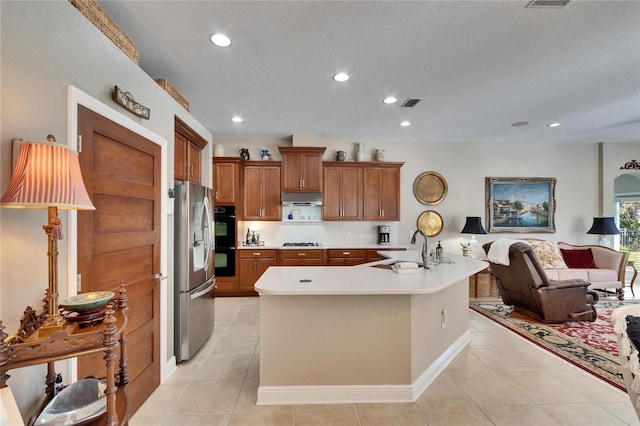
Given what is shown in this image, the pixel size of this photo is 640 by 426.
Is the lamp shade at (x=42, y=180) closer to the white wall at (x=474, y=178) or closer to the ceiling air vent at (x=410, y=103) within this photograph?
the ceiling air vent at (x=410, y=103)

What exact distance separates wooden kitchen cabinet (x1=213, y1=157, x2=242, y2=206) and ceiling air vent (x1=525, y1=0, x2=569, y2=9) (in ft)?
13.9

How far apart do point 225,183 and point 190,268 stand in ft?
8.11

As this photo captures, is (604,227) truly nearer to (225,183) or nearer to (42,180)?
(225,183)

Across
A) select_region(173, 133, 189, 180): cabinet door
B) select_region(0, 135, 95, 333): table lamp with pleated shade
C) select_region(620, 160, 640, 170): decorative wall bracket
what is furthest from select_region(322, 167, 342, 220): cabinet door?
select_region(620, 160, 640, 170): decorative wall bracket

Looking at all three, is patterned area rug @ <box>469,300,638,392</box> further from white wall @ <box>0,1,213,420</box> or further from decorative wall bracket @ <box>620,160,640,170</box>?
white wall @ <box>0,1,213,420</box>

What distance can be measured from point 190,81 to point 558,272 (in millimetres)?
6049

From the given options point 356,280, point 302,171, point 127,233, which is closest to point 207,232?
point 127,233

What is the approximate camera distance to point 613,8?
198 cm

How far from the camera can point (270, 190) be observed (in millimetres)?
5188

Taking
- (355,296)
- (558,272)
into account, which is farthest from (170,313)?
(558,272)

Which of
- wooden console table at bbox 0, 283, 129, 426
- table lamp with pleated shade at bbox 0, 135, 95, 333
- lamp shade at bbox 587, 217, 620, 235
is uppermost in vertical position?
table lamp with pleated shade at bbox 0, 135, 95, 333

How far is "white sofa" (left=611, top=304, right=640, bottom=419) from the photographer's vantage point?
145 centimetres

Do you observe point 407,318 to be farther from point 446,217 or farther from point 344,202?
point 446,217

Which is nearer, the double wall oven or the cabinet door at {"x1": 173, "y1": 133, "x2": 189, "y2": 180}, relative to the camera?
the cabinet door at {"x1": 173, "y1": 133, "x2": 189, "y2": 180}
